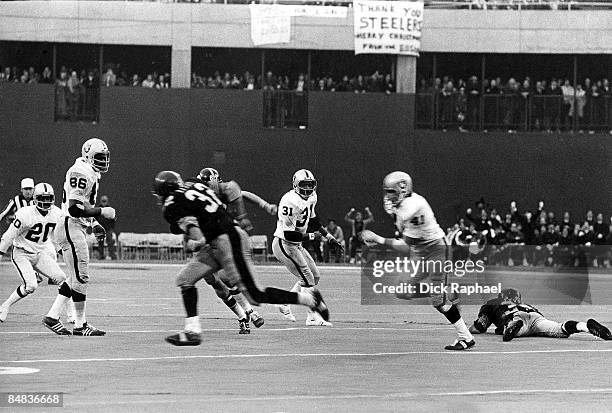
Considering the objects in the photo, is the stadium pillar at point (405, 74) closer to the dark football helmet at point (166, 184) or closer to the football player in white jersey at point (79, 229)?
the football player in white jersey at point (79, 229)

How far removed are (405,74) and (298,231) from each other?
2539 centimetres

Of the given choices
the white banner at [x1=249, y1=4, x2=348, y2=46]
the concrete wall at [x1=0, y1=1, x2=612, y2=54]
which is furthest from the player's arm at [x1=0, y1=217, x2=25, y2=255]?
the white banner at [x1=249, y1=4, x2=348, y2=46]

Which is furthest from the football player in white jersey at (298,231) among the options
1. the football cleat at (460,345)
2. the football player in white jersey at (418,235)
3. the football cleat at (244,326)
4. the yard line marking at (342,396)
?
the yard line marking at (342,396)

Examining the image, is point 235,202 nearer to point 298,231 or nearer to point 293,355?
point 293,355

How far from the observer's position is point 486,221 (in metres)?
38.6

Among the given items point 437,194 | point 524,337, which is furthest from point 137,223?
point 524,337

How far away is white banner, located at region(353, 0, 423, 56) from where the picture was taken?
42625 millimetres

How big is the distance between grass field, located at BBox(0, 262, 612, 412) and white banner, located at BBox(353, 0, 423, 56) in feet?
77.5

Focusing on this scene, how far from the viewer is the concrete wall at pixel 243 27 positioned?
43688mm

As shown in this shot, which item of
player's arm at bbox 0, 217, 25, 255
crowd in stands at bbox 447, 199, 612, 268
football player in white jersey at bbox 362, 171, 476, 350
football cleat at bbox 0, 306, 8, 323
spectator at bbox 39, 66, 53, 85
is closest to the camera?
football player in white jersey at bbox 362, 171, 476, 350

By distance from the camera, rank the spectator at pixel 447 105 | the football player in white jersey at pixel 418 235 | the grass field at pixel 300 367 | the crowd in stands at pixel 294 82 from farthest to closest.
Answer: the crowd in stands at pixel 294 82, the spectator at pixel 447 105, the football player in white jersey at pixel 418 235, the grass field at pixel 300 367

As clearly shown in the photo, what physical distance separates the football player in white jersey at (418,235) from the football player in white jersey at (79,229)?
158 inches

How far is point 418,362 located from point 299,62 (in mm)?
31944

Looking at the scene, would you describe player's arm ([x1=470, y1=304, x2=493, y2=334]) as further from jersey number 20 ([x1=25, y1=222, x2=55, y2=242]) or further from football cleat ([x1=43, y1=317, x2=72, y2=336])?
jersey number 20 ([x1=25, y1=222, x2=55, y2=242])
